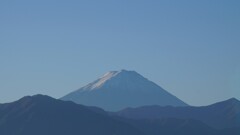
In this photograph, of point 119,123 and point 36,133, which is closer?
point 36,133

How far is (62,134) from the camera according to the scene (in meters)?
179

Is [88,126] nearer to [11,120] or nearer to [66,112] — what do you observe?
[66,112]

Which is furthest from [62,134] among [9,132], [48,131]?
[9,132]

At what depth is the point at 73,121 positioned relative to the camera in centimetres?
19250

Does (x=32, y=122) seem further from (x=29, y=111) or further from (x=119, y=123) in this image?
(x=119, y=123)

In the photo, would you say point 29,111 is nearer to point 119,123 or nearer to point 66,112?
point 66,112

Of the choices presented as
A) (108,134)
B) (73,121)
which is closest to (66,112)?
(73,121)

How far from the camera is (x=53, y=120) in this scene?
18925 centimetres

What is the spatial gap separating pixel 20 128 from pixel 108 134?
2585cm

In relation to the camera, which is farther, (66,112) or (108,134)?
(66,112)

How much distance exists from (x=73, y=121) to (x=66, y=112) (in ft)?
23.6

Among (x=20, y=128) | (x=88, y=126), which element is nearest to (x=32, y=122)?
(x=20, y=128)

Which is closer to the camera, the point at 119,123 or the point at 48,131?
the point at 48,131

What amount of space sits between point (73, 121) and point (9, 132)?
70.6 ft
